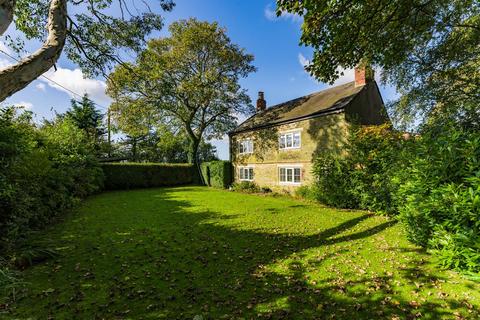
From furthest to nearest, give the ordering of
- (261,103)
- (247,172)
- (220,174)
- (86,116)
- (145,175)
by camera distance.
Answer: (86,116), (261,103), (220,174), (145,175), (247,172)

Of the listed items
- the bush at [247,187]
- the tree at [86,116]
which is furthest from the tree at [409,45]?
the tree at [86,116]

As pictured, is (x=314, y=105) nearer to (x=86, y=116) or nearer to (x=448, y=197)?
(x=448, y=197)

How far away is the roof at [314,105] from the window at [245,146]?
1.38 m

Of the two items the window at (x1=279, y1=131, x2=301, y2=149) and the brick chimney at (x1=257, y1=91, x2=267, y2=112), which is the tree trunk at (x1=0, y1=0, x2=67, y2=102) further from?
the brick chimney at (x1=257, y1=91, x2=267, y2=112)

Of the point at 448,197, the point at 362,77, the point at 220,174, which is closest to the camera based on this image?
the point at 448,197

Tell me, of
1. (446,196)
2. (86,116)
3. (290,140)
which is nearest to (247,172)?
(290,140)

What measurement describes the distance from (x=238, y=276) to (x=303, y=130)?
16028 mm

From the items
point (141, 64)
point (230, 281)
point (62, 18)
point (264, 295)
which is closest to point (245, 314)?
point (264, 295)

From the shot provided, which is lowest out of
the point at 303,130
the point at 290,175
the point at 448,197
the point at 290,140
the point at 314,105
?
the point at 448,197

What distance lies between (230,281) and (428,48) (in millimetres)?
17737

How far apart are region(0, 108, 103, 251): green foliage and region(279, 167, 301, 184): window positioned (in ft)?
49.5

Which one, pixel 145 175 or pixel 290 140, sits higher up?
pixel 290 140

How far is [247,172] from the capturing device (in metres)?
26.3

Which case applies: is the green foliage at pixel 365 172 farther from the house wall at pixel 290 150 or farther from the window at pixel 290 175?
the window at pixel 290 175
